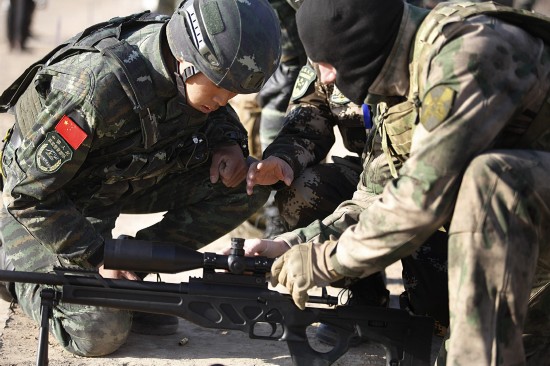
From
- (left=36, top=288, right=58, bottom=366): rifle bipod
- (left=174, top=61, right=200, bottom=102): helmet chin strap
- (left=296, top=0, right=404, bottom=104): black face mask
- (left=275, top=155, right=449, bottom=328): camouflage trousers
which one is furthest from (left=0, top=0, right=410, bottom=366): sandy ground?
(left=296, top=0, right=404, bottom=104): black face mask

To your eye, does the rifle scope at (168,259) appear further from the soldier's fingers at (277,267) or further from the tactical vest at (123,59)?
the tactical vest at (123,59)

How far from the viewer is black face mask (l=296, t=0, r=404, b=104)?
11.7 ft

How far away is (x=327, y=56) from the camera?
369 centimetres

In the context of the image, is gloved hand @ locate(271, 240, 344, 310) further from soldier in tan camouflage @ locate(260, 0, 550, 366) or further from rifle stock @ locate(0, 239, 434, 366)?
rifle stock @ locate(0, 239, 434, 366)

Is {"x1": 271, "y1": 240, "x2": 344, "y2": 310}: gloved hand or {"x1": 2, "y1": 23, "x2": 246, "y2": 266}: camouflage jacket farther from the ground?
{"x1": 2, "y1": 23, "x2": 246, "y2": 266}: camouflage jacket

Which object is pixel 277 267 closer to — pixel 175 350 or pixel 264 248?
pixel 264 248

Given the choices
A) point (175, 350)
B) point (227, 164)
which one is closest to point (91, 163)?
point (227, 164)

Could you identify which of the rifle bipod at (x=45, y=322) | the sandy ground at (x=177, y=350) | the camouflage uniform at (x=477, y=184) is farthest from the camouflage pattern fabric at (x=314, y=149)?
the rifle bipod at (x=45, y=322)

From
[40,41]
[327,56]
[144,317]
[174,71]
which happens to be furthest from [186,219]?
[40,41]

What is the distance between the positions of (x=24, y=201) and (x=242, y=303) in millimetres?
1234

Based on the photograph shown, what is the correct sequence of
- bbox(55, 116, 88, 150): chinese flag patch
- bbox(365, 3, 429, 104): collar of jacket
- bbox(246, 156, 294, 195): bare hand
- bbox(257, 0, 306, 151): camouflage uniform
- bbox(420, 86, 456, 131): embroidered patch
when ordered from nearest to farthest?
bbox(420, 86, 456, 131): embroidered patch < bbox(365, 3, 429, 104): collar of jacket < bbox(55, 116, 88, 150): chinese flag patch < bbox(246, 156, 294, 195): bare hand < bbox(257, 0, 306, 151): camouflage uniform

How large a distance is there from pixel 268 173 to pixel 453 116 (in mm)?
1837

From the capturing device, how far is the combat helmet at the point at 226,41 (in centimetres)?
437

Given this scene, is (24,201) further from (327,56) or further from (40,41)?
(40,41)
